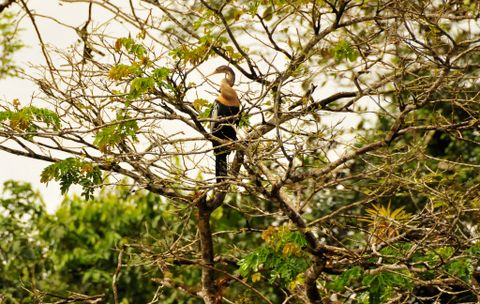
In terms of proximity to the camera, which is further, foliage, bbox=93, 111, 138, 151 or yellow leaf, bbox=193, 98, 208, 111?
yellow leaf, bbox=193, 98, 208, 111

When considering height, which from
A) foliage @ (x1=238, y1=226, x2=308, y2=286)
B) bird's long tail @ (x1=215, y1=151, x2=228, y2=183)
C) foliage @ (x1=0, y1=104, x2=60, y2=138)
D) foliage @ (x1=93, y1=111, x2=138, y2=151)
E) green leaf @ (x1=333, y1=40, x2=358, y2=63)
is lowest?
foliage @ (x1=238, y1=226, x2=308, y2=286)

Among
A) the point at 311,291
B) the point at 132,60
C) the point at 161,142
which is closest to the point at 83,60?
the point at 132,60

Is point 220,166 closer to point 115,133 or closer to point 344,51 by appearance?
point 115,133

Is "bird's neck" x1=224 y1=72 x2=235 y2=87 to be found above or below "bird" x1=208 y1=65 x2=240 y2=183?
above

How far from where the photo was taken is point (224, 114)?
5758 millimetres

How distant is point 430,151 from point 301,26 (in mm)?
4612

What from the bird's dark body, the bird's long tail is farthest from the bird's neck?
the bird's long tail

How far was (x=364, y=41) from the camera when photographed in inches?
217

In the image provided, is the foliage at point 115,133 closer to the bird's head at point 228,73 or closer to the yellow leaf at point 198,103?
the yellow leaf at point 198,103

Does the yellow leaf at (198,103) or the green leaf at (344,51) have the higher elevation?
the green leaf at (344,51)

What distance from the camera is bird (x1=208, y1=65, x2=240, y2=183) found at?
18.2 ft

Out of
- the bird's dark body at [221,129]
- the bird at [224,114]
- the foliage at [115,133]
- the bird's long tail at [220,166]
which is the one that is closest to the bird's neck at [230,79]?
the bird at [224,114]

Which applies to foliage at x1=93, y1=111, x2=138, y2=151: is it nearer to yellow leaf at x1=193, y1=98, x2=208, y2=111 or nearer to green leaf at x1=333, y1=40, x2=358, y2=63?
yellow leaf at x1=193, y1=98, x2=208, y2=111

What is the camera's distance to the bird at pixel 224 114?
218 inches
